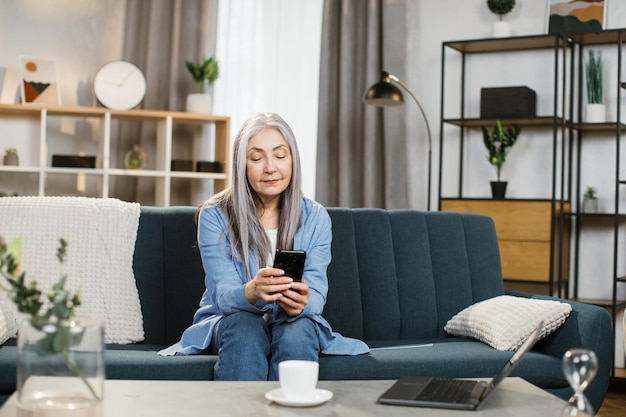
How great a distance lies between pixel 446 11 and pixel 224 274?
9.16 feet

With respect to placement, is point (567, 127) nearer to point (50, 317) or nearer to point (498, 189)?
point (498, 189)

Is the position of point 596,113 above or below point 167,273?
above

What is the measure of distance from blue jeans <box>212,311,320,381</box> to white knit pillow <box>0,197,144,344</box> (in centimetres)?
55

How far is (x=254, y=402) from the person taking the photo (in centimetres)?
163

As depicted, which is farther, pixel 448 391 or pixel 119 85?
pixel 119 85

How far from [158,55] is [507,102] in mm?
2019

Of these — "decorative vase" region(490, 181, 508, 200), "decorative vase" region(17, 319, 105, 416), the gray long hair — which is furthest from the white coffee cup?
"decorative vase" region(490, 181, 508, 200)

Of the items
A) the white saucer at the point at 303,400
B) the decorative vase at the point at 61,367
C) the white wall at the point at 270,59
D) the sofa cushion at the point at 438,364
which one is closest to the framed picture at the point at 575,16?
the white wall at the point at 270,59

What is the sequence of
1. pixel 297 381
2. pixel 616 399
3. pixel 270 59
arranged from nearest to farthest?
1. pixel 297 381
2. pixel 616 399
3. pixel 270 59

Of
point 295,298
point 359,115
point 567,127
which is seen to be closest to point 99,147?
point 359,115

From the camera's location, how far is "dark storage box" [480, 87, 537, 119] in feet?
13.6

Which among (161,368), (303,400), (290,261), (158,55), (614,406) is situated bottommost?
(614,406)

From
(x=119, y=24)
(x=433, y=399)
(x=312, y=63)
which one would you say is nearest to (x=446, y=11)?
(x=312, y=63)

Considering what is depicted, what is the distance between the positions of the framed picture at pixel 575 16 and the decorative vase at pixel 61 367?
3.45 meters
